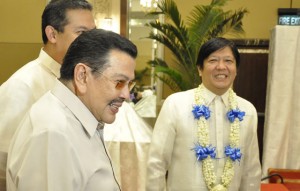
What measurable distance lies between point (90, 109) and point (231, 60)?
111 centimetres

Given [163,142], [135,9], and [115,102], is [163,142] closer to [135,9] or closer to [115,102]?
[115,102]

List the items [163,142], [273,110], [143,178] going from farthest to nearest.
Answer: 1. [273,110]
2. [143,178]
3. [163,142]

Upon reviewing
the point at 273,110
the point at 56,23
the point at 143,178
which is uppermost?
the point at 56,23

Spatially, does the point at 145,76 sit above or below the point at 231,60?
below

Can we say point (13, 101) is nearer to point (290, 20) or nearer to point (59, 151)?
point (59, 151)

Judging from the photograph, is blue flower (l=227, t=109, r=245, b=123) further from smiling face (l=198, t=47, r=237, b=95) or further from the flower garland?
smiling face (l=198, t=47, r=237, b=95)

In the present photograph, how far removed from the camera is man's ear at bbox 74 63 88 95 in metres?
0.95

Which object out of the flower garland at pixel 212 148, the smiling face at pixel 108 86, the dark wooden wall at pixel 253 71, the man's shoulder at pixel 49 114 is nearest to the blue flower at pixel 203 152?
the flower garland at pixel 212 148

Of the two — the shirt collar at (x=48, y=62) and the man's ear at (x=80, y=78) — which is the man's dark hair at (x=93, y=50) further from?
the shirt collar at (x=48, y=62)

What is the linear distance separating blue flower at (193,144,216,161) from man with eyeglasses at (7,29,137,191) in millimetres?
874

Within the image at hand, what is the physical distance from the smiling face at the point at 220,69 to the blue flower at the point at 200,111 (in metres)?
0.12

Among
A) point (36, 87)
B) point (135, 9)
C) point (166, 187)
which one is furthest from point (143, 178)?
point (135, 9)

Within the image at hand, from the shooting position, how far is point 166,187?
1977mm

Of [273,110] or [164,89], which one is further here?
[164,89]
